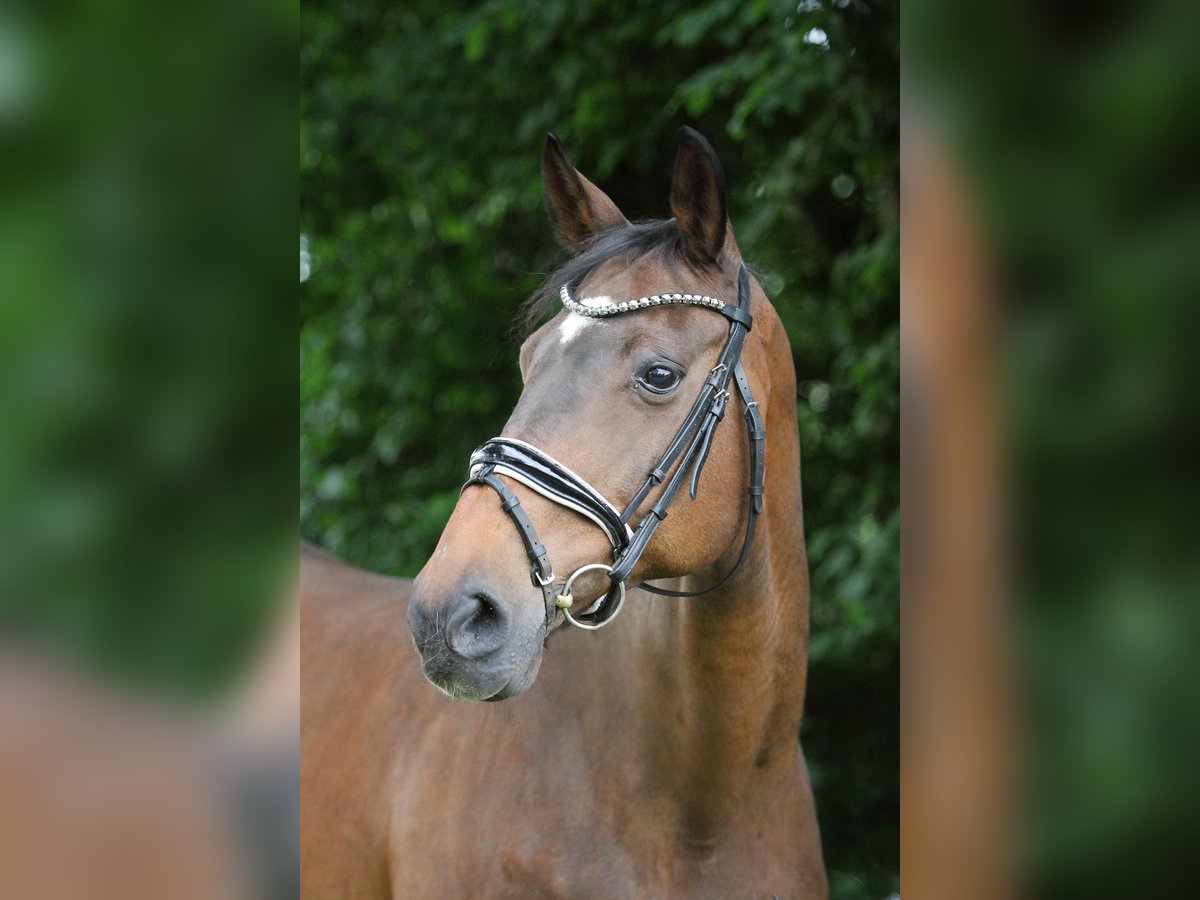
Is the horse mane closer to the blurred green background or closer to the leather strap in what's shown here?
the blurred green background

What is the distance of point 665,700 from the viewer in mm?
2312

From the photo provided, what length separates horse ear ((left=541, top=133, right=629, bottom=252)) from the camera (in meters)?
2.48

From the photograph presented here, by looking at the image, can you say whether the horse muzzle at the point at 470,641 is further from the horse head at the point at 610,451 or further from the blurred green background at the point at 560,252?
the blurred green background at the point at 560,252

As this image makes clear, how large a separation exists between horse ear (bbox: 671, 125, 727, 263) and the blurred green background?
0.50m

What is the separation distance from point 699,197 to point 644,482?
612 millimetres

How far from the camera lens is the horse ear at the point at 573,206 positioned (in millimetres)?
2484

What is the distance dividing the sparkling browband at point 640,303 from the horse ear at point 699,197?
116mm

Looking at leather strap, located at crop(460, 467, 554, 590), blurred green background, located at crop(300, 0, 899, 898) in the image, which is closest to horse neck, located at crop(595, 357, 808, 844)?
leather strap, located at crop(460, 467, 554, 590)

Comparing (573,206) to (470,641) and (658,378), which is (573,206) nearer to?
A: (658,378)

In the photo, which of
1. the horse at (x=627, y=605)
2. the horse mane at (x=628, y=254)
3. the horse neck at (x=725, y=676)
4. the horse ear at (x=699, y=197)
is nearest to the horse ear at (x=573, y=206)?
the horse at (x=627, y=605)
